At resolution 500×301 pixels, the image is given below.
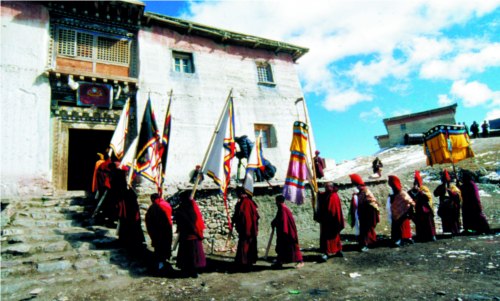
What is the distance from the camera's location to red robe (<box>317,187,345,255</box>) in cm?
698

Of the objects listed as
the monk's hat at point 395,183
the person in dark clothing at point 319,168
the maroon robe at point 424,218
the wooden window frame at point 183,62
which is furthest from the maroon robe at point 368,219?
the wooden window frame at point 183,62

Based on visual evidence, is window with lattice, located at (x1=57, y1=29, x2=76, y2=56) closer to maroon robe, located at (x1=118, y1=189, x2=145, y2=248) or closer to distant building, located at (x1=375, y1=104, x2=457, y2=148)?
maroon robe, located at (x1=118, y1=189, x2=145, y2=248)

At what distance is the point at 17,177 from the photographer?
934cm

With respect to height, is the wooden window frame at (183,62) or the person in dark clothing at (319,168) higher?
the wooden window frame at (183,62)

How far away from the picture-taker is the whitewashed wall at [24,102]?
937 centimetres

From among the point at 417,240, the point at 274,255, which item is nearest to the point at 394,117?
the point at 417,240

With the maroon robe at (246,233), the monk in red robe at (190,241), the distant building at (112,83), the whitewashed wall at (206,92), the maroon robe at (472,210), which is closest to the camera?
the monk in red robe at (190,241)

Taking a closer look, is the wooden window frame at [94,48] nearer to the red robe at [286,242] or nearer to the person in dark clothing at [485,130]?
the red robe at [286,242]

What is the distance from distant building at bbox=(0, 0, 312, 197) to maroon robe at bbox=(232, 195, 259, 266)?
4.48 m

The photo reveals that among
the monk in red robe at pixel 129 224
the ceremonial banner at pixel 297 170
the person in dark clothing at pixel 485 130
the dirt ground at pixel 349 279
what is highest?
the person in dark clothing at pixel 485 130

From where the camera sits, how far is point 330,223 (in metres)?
6.99

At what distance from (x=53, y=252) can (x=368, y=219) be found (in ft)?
24.3

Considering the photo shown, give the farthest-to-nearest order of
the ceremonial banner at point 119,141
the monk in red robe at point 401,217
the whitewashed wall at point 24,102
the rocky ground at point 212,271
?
the whitewashed wall at point 24,102 < the monk in red robe at point 401,217 < the ceremonial banner at point 119,141 < the rocky ground at point 212,271

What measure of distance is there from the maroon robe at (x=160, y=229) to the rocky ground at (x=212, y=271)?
457mm
